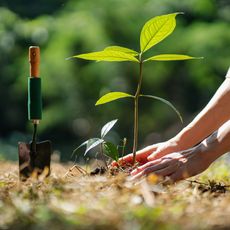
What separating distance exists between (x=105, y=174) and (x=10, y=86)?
4.71 metres

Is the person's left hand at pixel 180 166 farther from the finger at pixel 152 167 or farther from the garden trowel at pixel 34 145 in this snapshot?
the garden trowel at pixel 34 145

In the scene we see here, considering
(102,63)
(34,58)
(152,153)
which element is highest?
(34,58)

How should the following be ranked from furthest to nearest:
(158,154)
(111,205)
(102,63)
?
(102,63) → (158,154) → (111,205)

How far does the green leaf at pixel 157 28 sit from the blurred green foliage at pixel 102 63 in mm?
3556

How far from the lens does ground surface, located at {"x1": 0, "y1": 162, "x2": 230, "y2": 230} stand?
3.95 ft

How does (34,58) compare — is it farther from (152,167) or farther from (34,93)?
(152,167)

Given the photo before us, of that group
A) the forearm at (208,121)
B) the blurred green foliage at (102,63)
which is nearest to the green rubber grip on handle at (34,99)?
the forearm at (208,121)

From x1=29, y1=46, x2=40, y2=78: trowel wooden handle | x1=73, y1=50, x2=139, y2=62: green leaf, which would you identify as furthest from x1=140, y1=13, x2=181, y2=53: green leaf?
x1=29, y1=46, x2=40, y2=78: trowel wooden handle

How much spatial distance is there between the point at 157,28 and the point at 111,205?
0.70 m

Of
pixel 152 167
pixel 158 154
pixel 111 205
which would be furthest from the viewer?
pixel 158 154

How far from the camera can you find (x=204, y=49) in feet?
18.0

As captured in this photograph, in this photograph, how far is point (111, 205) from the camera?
1.36 meters

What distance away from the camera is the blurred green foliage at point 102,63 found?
5582 millimetres

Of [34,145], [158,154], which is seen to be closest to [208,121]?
[158,154]
